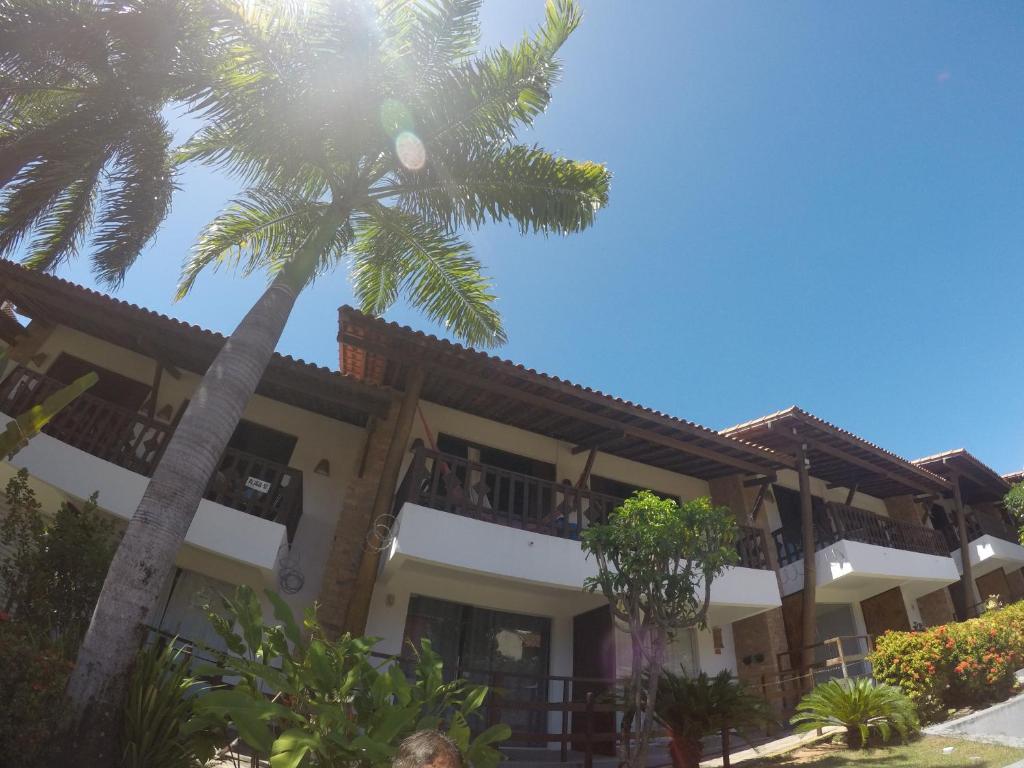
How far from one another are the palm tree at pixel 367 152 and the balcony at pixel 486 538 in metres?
2.19

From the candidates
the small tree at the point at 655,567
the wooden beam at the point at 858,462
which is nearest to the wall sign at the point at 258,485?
the small tree at the point at 655,567

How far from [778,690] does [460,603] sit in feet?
19.2

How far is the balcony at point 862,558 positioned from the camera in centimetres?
1181

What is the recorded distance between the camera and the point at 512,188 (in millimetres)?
7297

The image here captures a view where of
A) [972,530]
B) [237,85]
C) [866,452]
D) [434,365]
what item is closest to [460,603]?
[434,365]

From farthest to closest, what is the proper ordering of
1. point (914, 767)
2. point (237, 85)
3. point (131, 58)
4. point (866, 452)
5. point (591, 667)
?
point (866, 452)
point (591, 667)
point (131, 58)
point (237, 85)
point (914, 767)

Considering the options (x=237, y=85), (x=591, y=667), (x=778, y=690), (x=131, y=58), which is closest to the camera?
(x=237, y=85)

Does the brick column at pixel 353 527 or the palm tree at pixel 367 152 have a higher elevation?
the palm tree at pixel 367 152

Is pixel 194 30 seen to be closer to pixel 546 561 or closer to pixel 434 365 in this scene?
pixel 434 365

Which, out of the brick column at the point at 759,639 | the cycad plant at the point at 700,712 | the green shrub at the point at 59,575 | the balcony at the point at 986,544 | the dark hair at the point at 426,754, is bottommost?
the dark hair at the point at 426,754

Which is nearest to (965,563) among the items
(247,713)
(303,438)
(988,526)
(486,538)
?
(988,526)

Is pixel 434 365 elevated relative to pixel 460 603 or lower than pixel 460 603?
elevated

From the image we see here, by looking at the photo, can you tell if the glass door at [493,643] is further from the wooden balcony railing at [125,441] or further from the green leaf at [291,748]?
the green leaf at [291,748]

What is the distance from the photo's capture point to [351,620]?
7.30 m
